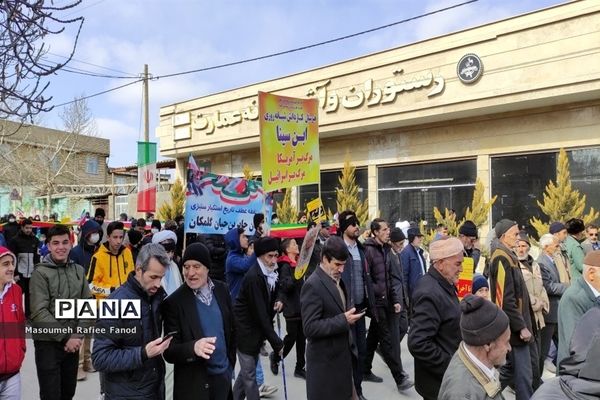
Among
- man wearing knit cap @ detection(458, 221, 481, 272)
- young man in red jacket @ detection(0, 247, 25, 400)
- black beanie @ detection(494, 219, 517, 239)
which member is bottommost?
young man in red jacket @ detection(0, 247, 25, 400)

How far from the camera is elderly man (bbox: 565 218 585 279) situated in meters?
6.22

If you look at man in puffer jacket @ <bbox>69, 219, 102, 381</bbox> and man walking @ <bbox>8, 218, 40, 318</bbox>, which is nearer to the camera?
man in puffer jacket @ <bbox>69, 219, 102, 381</bbox>

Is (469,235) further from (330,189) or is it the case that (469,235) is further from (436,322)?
(330,189)

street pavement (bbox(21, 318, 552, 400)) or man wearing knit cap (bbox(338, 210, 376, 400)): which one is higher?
man wearing knit cap (bbox(338, 210, 376, 400))

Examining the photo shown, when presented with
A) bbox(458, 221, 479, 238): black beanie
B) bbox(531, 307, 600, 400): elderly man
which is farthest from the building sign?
bbox(531, 307, 600, 400): elderly man

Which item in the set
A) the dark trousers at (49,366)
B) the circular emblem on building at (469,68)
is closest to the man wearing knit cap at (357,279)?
the dark trousers at (49,366)

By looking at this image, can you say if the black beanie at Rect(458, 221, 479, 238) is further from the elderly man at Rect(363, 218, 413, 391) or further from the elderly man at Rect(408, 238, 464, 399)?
the elderly man at Rect(408, 238, 464, 399)

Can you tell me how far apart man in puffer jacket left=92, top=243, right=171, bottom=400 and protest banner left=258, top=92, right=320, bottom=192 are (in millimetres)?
3553

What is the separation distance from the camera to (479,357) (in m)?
2.25

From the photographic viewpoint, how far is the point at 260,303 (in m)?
4.35

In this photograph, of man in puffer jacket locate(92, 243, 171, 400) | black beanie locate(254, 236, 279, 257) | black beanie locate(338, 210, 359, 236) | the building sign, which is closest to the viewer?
man in puffer jacket locate(92, 243, 171, 400)

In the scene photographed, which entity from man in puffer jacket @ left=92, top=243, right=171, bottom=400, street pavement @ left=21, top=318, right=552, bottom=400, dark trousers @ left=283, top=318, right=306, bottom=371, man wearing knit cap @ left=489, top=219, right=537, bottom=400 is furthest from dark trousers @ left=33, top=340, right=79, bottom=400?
man wearing knit cap @ left=489, top=219, right=537, bottom=400

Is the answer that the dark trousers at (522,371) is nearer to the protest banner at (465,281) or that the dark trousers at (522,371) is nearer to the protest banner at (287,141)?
the protest banner at (465,281)

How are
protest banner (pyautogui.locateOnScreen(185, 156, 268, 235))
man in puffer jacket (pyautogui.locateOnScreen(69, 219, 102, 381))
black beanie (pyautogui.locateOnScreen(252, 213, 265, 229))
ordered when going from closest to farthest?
man in puffer jacket (pyautogui.locateOnScreen(69, 219, 102, 381)) < protest banner (pyautogui.locateOnScreen(185, 156, 268, 235)) < black beanie (pyautogui.locateOnScreen(252, 213, 265, 229))
